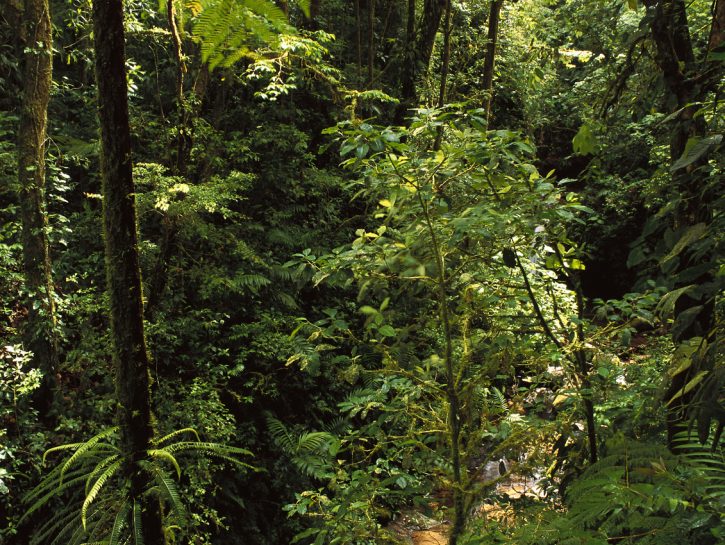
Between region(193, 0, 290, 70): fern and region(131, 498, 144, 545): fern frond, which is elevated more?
region(193, 0, 290, 70): fern

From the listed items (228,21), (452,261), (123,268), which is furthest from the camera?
(452,261)

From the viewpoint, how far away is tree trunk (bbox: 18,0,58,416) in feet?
13.9

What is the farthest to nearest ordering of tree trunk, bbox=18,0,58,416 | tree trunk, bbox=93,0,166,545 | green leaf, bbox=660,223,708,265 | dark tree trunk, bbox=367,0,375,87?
dark tree trunk, bbox=367,0,375,87
tree trunk, bbox=18,0,58,416
tree trunk, bbox=93,0,166,545
green leaf, bbox=660,223,708,265

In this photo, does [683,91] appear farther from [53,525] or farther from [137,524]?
[53,525]

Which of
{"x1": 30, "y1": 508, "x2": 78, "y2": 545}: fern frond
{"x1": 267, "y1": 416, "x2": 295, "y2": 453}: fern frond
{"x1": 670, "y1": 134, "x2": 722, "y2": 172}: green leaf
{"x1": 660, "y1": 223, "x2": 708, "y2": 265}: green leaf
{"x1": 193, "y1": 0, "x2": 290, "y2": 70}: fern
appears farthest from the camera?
{"x1": 267, "y1": 416, "x2": 295, "y2": 453}: fern frond

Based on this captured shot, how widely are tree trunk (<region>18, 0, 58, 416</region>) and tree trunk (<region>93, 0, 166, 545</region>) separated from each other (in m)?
2.55

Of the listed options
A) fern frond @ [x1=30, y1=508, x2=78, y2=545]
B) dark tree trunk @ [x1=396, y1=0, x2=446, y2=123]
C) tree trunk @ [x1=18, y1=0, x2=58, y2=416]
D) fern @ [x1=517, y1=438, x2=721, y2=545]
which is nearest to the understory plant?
fern @ [x1=517, y1=438, x2=721, y2=545]

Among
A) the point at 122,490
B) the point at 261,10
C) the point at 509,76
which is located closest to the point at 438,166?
the point at 261,10

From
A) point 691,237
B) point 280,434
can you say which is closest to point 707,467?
point 691,237

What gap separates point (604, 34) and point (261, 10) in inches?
496

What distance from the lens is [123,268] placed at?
226 centimetres

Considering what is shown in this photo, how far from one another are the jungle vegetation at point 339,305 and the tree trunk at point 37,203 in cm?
2

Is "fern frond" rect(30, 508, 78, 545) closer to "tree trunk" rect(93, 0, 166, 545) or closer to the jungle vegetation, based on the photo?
the jungle vegetation

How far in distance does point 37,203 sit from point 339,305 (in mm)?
3862
